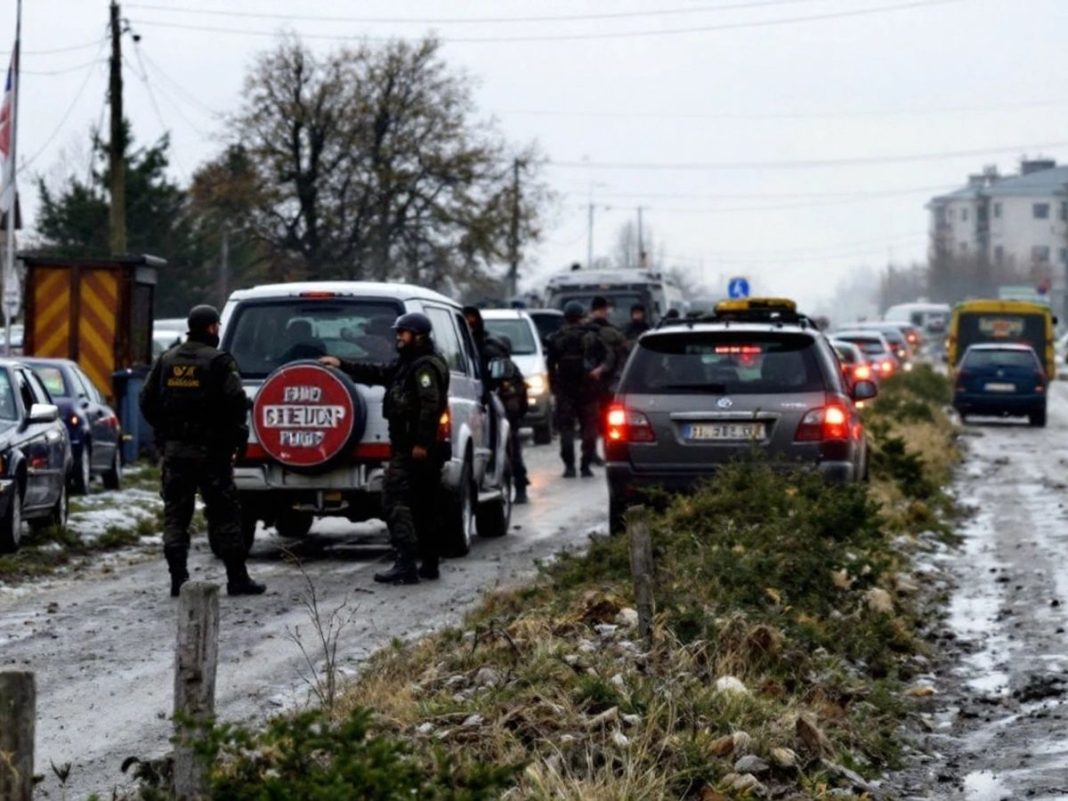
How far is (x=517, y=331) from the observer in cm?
3222

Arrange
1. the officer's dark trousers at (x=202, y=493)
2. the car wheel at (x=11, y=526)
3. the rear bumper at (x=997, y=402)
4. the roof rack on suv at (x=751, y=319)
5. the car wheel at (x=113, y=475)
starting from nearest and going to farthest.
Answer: the officer's dark trousers at (x=202, y=493), the car wheel at (x=11, y=526), the roof rack on suv at (x=751, y=319), the car wheel at (x=113, y=475), the rear bumper at (x=997, y=402)

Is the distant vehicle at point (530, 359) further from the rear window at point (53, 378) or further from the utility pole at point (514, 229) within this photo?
the utility pole at point (514, 229)

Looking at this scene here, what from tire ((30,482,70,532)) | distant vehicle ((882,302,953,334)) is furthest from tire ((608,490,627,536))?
distant vehicle ((882,302,953,334))

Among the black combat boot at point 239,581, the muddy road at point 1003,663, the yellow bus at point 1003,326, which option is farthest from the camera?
Answer: the yellow bus at point 1003,326

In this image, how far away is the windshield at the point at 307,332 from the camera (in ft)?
51.3

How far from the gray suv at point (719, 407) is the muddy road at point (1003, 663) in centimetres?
138

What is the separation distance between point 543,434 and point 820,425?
656 inches

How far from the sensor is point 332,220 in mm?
68625

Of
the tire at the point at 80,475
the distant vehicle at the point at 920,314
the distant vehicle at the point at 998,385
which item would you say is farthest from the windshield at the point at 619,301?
the distant vehicle at the point at 920,314

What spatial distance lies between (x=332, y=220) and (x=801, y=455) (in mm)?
53647

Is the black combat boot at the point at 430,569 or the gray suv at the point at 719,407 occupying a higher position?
the gray suv at the point at 719,407

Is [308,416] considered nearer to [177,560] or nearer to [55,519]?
[177,560]

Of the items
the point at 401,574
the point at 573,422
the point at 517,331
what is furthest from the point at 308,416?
the point at 517,331

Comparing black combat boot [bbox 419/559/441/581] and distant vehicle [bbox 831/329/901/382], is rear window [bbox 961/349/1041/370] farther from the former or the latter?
black combat boot [bbox 419/559/441/581]
